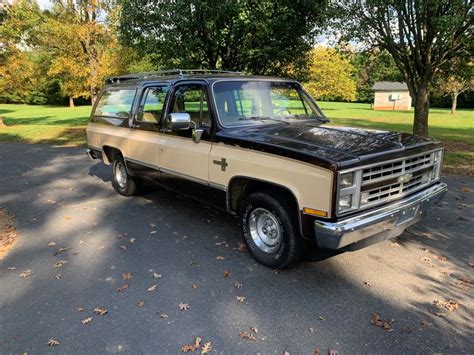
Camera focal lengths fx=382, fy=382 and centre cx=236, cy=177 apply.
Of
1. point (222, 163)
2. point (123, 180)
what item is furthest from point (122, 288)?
point (123, 180)

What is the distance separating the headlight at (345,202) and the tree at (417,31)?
6887mm

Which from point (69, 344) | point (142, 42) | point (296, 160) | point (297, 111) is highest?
point (142, 42)

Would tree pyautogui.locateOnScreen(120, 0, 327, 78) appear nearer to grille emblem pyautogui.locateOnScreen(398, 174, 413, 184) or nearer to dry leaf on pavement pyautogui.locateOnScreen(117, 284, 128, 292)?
grille emblem pyautogui.locateOnScreen(398, 174, 413, 184)

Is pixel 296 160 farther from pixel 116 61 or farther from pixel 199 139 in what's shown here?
pixel 116 61

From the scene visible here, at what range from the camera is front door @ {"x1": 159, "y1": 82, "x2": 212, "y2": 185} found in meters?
4.75

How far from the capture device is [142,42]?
11.9 meters

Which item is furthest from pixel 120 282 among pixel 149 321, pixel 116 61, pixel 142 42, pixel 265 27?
pixel 116 61

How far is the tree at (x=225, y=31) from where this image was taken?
10.4 m

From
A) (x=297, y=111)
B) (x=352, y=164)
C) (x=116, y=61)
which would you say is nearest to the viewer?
(x=352, y=164)

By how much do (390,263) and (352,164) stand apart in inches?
63.4

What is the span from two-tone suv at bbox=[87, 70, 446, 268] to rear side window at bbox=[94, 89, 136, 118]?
0.76 ft

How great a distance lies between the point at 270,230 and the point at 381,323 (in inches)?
57.2

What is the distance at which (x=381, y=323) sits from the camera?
321 centimetres

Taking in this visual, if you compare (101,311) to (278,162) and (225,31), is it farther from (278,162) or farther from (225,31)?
(225,31)
